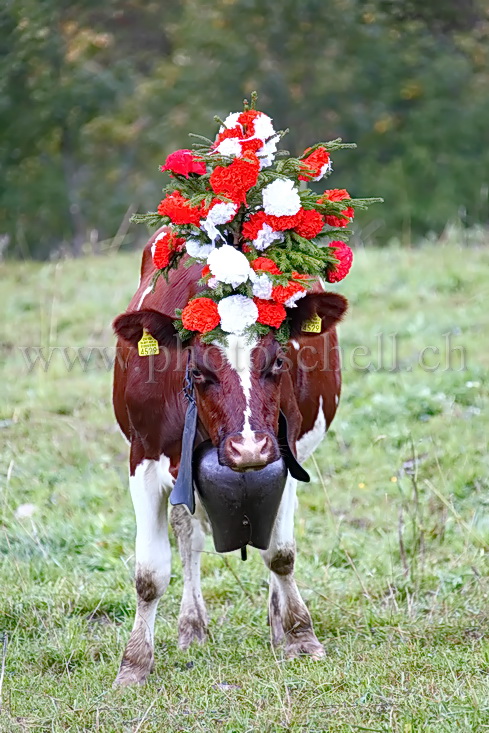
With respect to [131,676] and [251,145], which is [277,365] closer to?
[251,145]

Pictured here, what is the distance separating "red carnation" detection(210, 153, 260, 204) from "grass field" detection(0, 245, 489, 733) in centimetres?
195

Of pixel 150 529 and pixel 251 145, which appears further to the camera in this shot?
pixel 150 529

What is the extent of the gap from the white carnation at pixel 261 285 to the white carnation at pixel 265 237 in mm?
174

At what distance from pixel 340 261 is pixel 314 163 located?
1.47 ft

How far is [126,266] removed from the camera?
1405 centimetres

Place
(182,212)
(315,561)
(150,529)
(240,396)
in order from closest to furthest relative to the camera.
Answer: (240,396) → (182,212) → (150,529) → (315,561)

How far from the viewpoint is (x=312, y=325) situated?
4.48 metres

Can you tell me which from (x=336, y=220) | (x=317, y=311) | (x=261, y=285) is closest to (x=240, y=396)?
(x=261, y=285)

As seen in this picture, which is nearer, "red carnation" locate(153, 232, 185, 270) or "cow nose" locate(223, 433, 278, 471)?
"cow nose" locate(223, 433, 278, 471)

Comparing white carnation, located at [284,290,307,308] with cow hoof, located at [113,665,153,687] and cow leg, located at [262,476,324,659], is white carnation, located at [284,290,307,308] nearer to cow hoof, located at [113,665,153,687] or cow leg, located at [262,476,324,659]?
cow leg, located at [262,476,324,659]

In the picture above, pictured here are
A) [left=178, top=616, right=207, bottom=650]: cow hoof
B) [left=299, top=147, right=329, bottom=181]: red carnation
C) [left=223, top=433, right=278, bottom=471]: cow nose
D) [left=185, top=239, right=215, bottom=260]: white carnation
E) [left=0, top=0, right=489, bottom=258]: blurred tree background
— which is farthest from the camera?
[left=0, top=0, right=489, bottom=258]: blurred tree background

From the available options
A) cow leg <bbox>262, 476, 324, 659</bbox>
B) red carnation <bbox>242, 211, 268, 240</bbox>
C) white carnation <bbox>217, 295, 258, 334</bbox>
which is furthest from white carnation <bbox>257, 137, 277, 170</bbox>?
cow leg <bbox>262, 476, 324, 659</bbox>

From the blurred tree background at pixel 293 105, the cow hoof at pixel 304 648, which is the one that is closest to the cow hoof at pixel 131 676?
the cow hoof at pixel 304 648

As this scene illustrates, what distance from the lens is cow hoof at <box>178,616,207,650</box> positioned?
490cm
